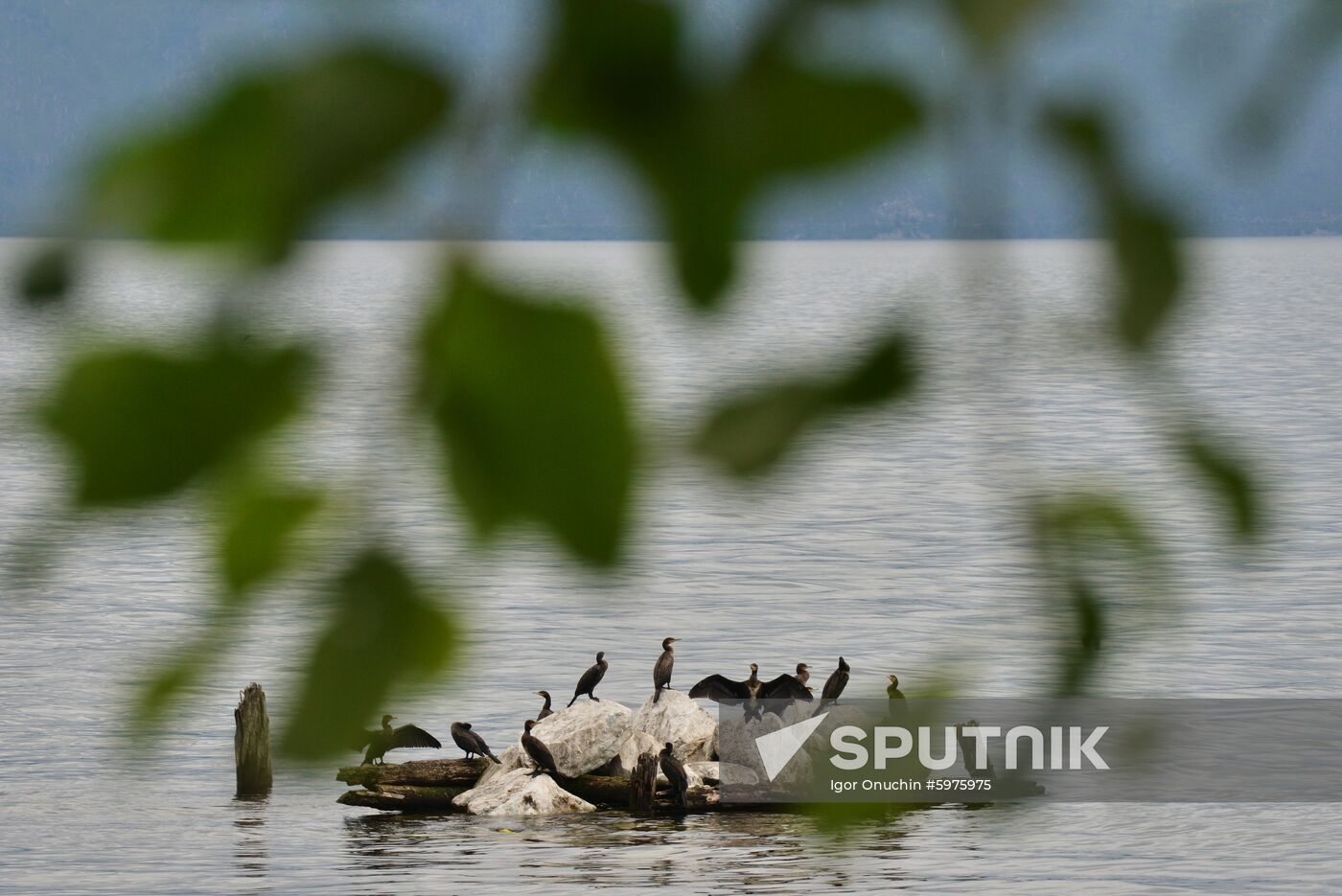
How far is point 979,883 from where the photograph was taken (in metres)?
26.2

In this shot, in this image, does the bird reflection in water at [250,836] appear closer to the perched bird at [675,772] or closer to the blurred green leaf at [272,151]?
the perched bird at [675,772]

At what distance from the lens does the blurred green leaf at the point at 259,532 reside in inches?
38.1

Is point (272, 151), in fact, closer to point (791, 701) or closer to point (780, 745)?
point (791, 701)

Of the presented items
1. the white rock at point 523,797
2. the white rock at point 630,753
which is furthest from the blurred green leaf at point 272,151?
the white rock at point 523,797

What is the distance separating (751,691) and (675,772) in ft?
5.17

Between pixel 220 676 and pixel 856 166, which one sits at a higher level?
pixel 856 166

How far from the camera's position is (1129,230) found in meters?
1.07

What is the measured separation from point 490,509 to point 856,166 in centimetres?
25

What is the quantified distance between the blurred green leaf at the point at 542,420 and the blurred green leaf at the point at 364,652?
0.53 feet

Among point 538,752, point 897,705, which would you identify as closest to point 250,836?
point 538,752

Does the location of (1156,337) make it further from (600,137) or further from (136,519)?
(136,519)

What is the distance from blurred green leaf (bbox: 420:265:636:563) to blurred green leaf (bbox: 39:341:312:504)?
12 cm

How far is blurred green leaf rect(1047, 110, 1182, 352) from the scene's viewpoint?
1059 millimetres

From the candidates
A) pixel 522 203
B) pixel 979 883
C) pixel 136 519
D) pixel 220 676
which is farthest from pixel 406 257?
pixel 979 883
